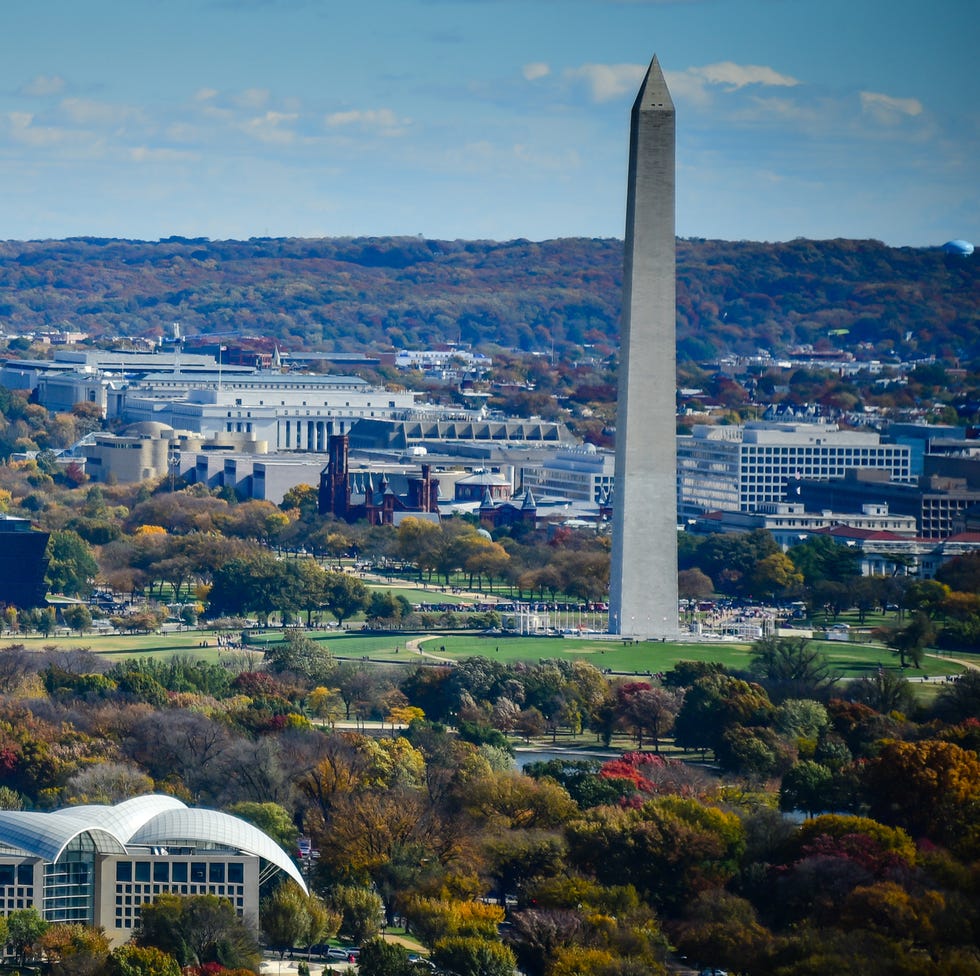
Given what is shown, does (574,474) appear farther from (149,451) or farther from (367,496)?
(149,451)

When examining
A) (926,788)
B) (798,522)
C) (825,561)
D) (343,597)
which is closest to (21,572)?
(343,597)

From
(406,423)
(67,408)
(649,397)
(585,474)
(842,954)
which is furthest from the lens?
(67,408)

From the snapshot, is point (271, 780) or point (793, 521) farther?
point (793, 521)

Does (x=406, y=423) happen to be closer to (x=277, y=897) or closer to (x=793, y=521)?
(x=793, y=521)

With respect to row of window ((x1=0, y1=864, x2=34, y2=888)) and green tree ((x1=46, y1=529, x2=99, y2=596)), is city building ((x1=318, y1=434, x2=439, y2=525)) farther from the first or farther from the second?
row of window ((x1=0, y1=864, x2=34, y2=888))

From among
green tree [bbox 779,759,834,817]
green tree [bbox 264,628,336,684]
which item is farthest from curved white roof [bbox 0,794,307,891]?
green tree [bbox 264,628,336,684]

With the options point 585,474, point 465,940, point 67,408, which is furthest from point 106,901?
point 67,408

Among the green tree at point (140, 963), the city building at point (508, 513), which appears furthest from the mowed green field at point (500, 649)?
the green tree at point (140, 963)
